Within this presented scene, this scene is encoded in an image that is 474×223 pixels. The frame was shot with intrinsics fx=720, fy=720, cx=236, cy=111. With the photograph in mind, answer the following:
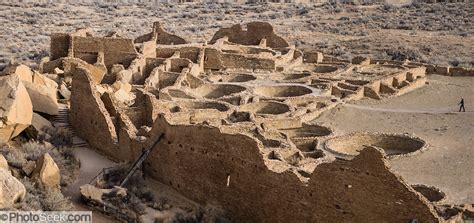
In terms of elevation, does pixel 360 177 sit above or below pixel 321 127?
above

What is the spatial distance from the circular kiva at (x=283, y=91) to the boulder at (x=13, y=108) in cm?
1359

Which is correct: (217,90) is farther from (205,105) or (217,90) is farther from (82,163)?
(82,163)

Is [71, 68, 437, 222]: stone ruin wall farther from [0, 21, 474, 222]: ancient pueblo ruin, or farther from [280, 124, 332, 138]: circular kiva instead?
[280, 124, 332, 138]: circular kiva

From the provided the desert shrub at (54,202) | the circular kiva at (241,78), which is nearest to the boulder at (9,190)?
the desert shrub at (54,202)

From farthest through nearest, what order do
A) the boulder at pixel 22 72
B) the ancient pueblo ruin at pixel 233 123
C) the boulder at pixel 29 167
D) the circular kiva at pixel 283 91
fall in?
1. the circular kiva at pixel 283 91
2. the boulder at pixel 22 72
3. the boulder at pixel 29 167
4. the ancient pueblo ruin at pixel 233 123

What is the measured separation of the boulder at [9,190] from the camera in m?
15.8

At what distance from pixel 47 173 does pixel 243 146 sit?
524cm

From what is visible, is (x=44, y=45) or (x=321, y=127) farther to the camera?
(x=44, y=45)

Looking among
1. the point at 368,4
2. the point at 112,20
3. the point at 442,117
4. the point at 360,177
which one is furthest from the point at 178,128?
the point at 368,4

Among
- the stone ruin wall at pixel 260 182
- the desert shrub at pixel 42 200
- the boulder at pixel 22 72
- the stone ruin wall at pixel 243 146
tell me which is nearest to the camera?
the stone ruin wall at pixel 260 182

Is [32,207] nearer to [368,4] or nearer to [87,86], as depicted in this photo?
[87,86]

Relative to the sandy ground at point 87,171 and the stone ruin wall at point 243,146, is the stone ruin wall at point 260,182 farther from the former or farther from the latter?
the sandy ground at point 87,171

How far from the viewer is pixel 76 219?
1648 centimetres

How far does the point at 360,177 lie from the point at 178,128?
5997 millimetres
